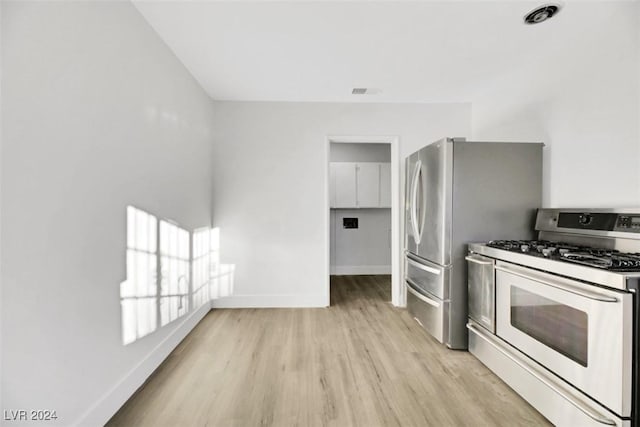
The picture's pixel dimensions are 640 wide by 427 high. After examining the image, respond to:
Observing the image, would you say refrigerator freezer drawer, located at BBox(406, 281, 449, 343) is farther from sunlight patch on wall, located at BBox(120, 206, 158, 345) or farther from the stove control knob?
sunlight patch on wall, located at BBox(120, 206, 158, 345)

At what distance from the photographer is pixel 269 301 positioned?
3.68m

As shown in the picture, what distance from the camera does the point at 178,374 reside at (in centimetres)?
216

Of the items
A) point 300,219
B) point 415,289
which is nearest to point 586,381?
point 415,289

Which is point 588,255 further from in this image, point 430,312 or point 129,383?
point 129,383

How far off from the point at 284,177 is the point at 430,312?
7.18 feet

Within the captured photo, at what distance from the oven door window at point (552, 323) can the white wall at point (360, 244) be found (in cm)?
353

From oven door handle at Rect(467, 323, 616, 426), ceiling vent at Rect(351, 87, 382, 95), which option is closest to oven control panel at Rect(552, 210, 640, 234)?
oven door handle at Rect(467, 323, 616, 426)

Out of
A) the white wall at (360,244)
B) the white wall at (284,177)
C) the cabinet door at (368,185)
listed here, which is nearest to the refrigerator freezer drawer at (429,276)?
the white wall at (284,177)

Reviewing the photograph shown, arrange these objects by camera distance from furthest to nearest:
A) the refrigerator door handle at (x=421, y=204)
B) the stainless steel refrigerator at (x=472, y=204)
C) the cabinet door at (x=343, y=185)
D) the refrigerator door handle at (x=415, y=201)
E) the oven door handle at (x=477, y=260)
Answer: the cabinet door at (x=343, y=185) < the refrigerator door handle at (x=415, y=201) < the refrigerator door handle at (x=421, y=204) < the stainless steel refrigerator at (x=472, y=204) < the oven door handle at (x=477, y=260)

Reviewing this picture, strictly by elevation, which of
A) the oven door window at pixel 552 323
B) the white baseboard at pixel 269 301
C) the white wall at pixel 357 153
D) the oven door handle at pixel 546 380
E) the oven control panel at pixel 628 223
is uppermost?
the white wall at pixel 357 153

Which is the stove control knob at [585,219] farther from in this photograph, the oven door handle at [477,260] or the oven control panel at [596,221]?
the oven door handle at [477,260]

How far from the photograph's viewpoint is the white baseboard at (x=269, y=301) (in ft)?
12.0

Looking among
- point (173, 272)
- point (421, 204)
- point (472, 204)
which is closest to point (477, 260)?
point (472, 204)

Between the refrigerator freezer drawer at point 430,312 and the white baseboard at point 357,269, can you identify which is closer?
the refrigerator freezer drawer at point 430,312
